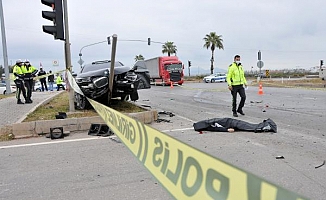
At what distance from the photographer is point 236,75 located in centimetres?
968

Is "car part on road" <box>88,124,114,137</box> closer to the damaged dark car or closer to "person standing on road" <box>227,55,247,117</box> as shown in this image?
the damaged dark car

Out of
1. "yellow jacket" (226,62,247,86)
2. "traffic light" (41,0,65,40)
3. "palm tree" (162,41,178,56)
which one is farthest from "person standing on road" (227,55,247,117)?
"palm tree" (162,41,178,56)

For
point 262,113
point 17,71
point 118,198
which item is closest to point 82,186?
point 118,198

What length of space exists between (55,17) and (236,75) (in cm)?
569

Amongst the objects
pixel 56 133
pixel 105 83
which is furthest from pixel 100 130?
pixel 105 83

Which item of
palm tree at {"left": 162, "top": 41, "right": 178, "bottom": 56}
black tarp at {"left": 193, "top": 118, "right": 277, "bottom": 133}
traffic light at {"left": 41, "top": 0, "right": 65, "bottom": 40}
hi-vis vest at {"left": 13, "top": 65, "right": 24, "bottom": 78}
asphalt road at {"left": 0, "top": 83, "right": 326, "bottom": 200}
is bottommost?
asphalt road at {"left": 0, "top": 83, "right": 326, "bottom": 200}

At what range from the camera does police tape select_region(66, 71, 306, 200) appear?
1265 millimetres

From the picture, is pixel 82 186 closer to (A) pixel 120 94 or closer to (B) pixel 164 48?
(A) pixel 120 94

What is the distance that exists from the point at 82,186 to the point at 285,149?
11.8ft

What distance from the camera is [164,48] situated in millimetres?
76125

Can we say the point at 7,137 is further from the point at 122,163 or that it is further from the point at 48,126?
the point at 122,163

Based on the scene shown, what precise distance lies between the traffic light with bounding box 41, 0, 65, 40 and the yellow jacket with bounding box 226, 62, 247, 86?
5252 mm

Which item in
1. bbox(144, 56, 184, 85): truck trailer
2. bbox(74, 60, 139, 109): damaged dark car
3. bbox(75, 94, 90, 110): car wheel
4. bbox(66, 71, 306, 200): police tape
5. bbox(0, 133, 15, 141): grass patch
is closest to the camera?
bbox(66, 71, 306, 200): police tape

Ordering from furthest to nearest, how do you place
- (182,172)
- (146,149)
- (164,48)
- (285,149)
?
(164,48) < (285,149) < (146,149) < (182,172)
